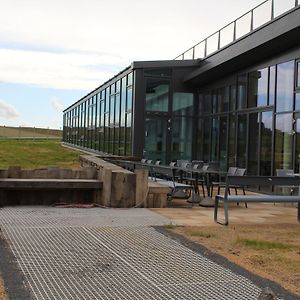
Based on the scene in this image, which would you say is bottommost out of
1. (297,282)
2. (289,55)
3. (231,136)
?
(297,282)

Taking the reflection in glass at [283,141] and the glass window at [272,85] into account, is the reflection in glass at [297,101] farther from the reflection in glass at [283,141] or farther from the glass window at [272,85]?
the glass window at [272,85]

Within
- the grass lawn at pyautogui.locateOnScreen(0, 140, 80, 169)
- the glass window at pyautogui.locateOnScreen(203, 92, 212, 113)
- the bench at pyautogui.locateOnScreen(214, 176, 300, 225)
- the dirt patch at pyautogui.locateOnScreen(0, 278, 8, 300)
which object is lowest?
the dirt patch at pyautogui.locateOnScreen(0, 278, 8, 300)

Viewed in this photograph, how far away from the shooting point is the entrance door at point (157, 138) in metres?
21.4

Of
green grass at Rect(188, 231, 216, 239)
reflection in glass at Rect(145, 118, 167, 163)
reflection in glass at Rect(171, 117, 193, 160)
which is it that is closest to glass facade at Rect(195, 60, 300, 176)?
reflection in glass at Rect(171, 117, 193, 160)

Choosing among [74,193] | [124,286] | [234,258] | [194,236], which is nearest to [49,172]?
[74,193]

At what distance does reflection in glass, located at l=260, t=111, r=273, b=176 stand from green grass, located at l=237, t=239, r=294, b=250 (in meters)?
8.24

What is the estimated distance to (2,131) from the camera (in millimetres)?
81938

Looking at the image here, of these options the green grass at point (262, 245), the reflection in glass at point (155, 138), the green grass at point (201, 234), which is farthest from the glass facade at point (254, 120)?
the green grass at point (262, 245)

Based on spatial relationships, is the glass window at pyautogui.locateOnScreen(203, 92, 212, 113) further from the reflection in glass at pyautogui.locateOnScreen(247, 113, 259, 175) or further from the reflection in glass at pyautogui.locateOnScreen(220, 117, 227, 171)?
the reflection in glass at pyautogui.locateOnScreen(247, 113, 259, 175)

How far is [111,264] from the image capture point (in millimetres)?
6043

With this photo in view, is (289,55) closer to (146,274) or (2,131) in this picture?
(146,274)

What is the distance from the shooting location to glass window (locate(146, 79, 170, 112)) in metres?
21.2

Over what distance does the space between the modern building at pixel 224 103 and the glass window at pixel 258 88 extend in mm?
30

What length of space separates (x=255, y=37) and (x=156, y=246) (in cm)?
939
